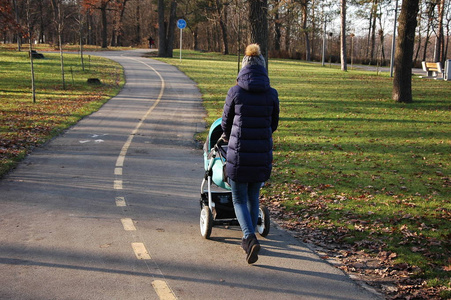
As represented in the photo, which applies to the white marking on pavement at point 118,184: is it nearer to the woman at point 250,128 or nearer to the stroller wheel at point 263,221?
the stroller wheel at point 263,221

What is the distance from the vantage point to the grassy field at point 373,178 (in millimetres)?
6297

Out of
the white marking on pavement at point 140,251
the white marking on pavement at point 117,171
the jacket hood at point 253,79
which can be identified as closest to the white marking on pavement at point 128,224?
the white marking on pavement at point 140,251

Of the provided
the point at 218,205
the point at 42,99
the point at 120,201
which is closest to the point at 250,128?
the point at 218,205

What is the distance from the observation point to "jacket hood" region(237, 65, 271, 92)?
5.28 meters

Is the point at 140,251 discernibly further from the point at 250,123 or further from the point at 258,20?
the point at 258,20

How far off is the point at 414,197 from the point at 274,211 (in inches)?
104

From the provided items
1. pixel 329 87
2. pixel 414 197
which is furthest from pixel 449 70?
pixel 414 197

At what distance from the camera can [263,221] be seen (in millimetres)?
6207

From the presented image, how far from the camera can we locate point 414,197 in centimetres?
836

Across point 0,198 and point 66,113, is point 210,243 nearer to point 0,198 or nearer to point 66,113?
point 0,198

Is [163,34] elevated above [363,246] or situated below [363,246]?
above

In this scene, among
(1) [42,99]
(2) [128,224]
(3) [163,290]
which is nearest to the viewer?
(3) [163,290]

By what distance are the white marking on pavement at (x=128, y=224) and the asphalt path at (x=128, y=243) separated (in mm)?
14

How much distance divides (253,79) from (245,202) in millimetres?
1484
